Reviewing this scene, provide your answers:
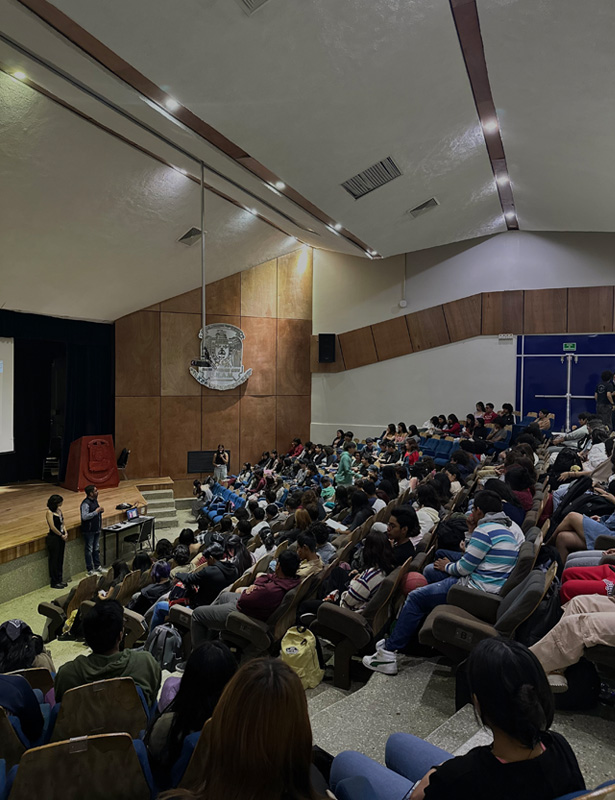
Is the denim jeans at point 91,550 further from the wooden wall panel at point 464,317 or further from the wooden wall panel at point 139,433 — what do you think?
the wooden wall panel at point 464,317

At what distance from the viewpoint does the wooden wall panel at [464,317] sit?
38.4 feet

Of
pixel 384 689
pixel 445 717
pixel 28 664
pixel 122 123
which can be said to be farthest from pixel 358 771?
pixel 122 123

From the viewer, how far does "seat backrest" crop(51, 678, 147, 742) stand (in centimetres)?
195

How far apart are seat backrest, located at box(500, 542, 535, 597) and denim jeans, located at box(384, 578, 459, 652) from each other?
328 mm

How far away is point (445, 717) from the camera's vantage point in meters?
2.64

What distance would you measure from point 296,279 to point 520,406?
632cm

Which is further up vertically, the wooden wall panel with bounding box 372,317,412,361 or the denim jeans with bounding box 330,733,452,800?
the wooden wall panel with bounding box 372,317,412,361

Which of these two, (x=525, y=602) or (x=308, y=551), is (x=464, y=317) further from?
(x=525, y=602)

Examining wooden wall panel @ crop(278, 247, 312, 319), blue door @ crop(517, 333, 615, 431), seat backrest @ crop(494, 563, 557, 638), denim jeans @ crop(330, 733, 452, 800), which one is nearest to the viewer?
denim jeans @ crop(330, 733, 452, 800)

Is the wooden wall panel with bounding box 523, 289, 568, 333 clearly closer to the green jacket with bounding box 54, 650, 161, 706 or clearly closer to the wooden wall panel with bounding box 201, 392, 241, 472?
the wooden wall panel with bounding box 201, 392, 241, 472

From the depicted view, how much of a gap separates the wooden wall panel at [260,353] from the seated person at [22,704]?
37.4 feet

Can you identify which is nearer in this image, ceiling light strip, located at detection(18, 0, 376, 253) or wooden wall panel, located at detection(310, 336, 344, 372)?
ceiling light strip, located at detection(18, 0, 376, 253)

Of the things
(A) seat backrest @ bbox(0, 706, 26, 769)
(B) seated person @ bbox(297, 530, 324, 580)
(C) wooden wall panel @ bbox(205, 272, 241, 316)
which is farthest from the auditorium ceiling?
(A) seat backrest @ bbox(0, 706, 26, 769)

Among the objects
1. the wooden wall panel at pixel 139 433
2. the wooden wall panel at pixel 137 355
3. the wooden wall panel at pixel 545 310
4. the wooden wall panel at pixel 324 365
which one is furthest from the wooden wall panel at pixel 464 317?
the wooden wall panel at pixel 139 433
